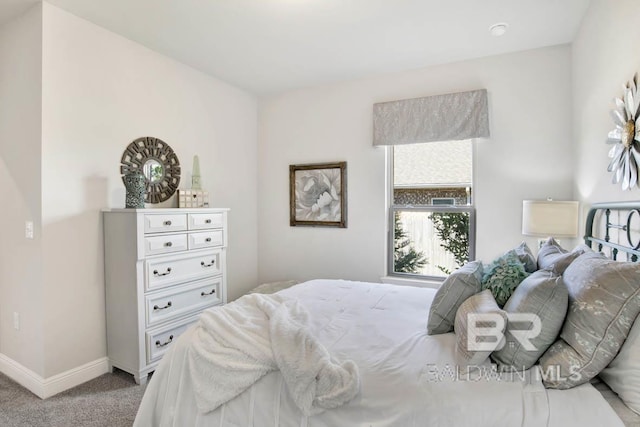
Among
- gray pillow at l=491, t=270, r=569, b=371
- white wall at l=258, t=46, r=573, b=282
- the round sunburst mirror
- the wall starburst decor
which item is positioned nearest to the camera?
gray pillow at l=491, t=270, r=569, b=371

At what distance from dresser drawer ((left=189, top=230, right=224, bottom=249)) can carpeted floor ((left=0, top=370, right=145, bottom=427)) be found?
1.09 m

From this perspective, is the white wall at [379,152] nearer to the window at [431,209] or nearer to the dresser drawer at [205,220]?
the window at [431,209]

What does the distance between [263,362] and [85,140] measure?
224 cm

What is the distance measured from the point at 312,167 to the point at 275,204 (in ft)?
2.22

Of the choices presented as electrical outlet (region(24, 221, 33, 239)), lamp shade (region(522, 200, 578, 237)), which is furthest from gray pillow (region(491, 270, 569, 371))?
electrical outlet (region(24, 221, 33, 239))

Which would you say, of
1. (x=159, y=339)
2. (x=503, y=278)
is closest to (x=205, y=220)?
(x=159, y=339)

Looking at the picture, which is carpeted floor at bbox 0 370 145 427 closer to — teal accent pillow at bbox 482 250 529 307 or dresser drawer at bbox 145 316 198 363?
dresser drawer at bbox 145 316 198 363

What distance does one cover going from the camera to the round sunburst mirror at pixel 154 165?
9.31ft

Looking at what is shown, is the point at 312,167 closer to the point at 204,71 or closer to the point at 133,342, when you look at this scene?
the point at 204,71

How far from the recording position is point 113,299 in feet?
8.48

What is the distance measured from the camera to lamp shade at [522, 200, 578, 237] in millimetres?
2451

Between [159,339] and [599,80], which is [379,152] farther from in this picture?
[159,339]

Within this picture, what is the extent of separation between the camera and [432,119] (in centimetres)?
332

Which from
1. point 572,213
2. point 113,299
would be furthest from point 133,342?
point 572,213
